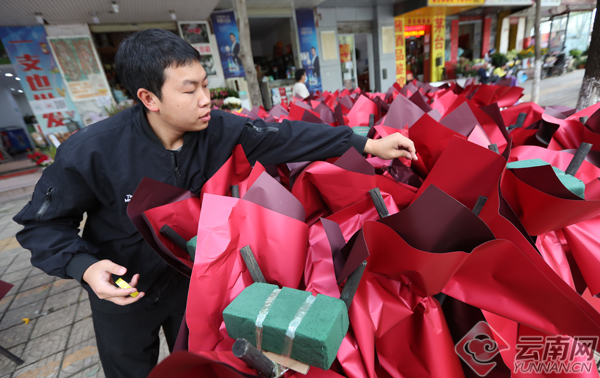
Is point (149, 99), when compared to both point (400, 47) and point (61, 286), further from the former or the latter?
point (400, 47)

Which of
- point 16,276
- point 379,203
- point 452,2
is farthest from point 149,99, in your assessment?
point 452,2

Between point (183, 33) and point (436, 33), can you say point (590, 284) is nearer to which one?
point (183, 33)

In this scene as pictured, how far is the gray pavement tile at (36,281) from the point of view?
3.24 m

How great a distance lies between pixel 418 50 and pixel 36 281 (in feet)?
57.3

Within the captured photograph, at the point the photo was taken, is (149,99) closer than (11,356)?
Yes

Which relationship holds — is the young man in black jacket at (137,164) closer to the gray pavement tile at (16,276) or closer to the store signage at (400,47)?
the gray pavement tile at (16,276)

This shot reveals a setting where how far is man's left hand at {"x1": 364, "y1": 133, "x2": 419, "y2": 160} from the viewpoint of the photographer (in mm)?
1066

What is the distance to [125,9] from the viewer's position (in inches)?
300

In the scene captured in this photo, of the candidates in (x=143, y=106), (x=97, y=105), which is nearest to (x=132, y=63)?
(x=143, y=106)

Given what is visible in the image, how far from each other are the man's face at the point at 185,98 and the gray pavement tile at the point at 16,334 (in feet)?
9.32

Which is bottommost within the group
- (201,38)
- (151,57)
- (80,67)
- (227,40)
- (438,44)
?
(151,57)

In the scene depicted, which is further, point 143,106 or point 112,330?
point 112,330

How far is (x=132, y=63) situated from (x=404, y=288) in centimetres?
114

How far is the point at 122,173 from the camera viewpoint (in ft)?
3.56
